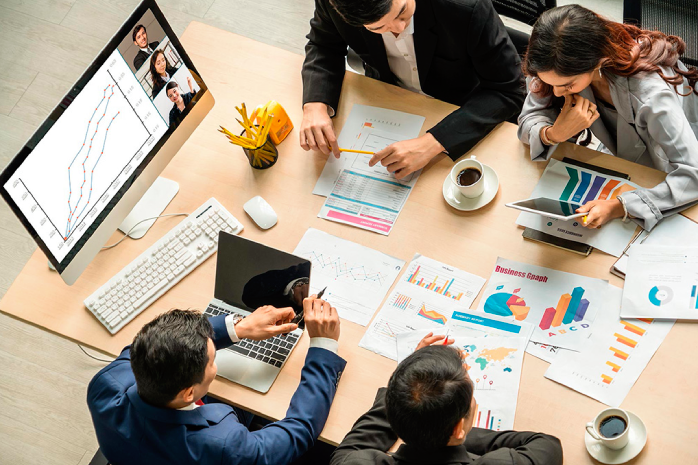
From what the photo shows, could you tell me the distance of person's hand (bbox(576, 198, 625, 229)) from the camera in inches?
59.2

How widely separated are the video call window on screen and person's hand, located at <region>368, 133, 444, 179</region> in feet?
1.76

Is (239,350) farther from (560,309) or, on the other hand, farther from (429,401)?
(560,309)

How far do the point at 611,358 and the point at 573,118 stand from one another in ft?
1.94

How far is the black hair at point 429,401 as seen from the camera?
1.21 meters

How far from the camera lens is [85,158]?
1.46 metres

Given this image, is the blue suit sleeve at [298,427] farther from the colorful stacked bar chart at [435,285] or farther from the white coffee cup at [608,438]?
the white coffee cup at [608,438]

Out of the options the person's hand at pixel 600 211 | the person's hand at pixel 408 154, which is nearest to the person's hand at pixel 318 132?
the person's hand at pixel 408 154

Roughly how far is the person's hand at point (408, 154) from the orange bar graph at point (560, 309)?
1.64ft

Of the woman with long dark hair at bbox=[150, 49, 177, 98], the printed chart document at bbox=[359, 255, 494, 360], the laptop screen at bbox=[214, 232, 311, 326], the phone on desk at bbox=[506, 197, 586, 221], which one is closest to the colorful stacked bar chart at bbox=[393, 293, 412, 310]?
the printed chart document at bbox=[359, 255, 494, 360]

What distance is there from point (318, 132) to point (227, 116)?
12.9 inches

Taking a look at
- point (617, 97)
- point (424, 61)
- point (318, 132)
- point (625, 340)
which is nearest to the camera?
point (625, 340)

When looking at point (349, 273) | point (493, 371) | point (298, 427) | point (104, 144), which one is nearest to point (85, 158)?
point (104, 144)

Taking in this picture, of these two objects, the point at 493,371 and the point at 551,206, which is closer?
the point at 493,371

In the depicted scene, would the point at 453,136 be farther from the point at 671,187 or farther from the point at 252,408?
the point at 252,408
